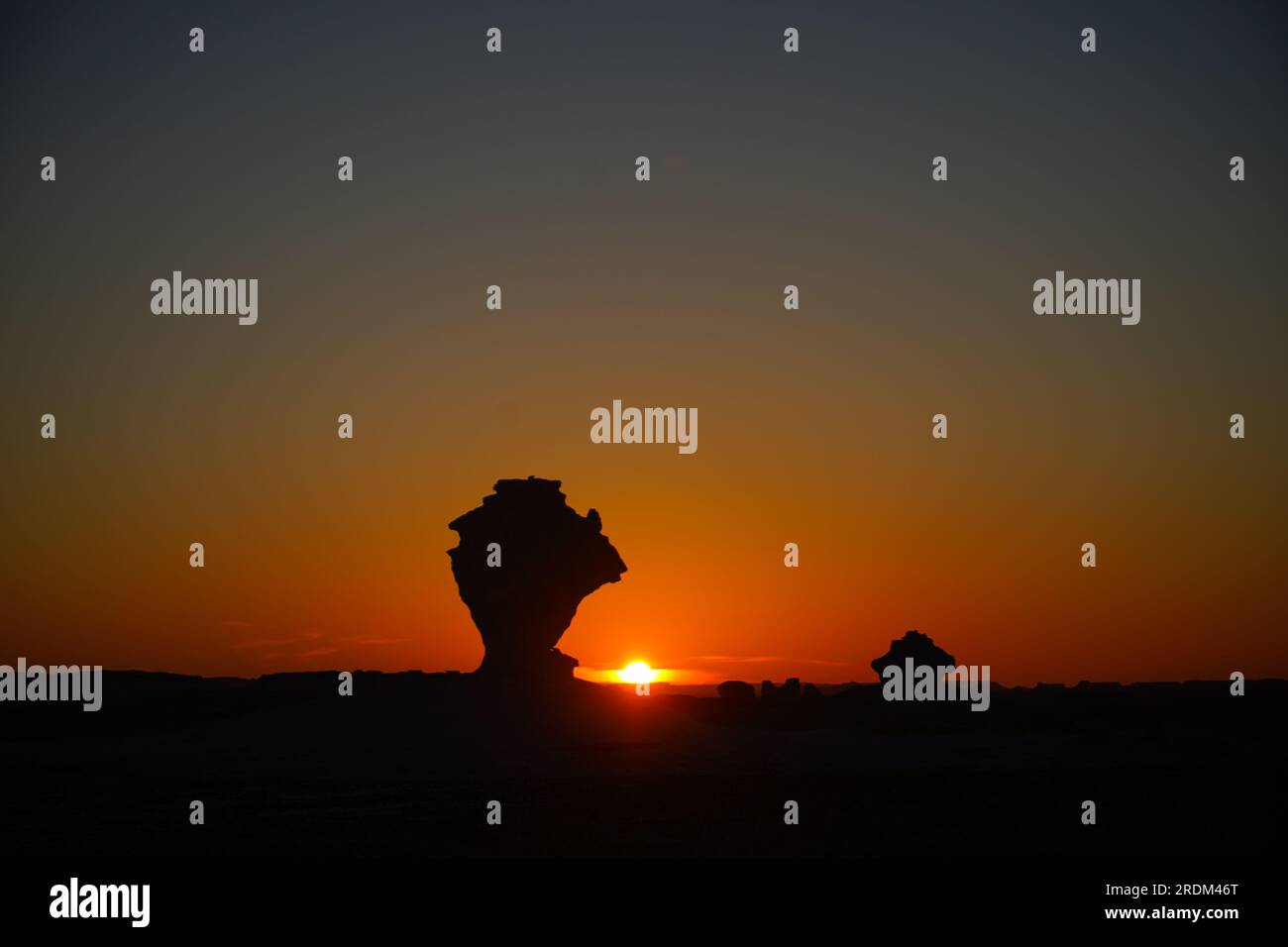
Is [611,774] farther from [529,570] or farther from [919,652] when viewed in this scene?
[919,652]

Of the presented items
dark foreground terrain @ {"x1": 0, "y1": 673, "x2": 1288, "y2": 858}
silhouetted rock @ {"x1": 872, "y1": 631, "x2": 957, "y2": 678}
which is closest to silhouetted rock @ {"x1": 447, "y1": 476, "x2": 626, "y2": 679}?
dark foreground terrain @ {"x1": 0, "y1": 673, "x2": 1288, "y2": 858}

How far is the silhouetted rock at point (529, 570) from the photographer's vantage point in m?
66.2

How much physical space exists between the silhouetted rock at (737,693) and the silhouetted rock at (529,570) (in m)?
14.1

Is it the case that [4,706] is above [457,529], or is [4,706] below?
below

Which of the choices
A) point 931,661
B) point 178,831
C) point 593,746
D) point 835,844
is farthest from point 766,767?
point 178,831

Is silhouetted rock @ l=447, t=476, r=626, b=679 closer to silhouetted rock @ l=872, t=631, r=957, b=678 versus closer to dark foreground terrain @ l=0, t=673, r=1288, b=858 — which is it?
dark foreground terrain @ l=0, t=673, r=1288, b=858

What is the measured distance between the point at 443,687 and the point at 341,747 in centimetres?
848

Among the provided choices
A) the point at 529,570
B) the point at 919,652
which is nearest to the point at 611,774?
the point at 529,570

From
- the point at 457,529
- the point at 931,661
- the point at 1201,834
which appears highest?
the point at 457,529

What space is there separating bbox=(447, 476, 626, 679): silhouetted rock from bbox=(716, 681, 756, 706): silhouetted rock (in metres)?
14.1

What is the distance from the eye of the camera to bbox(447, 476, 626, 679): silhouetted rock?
66188mm

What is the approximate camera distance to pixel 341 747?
60938mm
